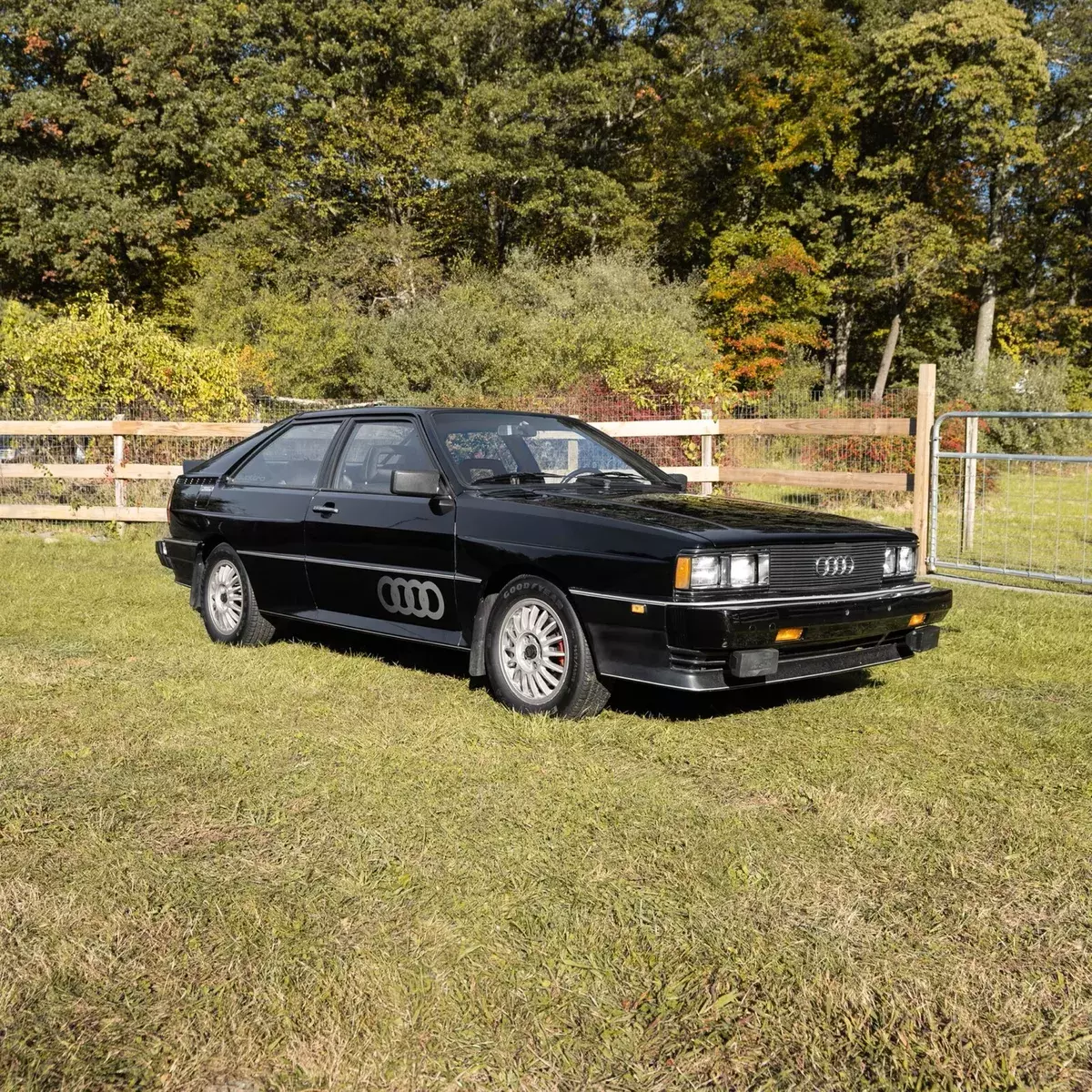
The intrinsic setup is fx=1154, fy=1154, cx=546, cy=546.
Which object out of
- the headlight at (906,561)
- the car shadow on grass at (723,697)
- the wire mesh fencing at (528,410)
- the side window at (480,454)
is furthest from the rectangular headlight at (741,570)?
the wire mesh fencing at (528,410)

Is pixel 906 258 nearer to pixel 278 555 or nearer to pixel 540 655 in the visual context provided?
pixel 278 555

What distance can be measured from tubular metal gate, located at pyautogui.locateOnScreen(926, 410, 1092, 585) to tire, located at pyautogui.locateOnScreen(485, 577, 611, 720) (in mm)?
4991

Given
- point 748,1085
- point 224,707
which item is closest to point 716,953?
point 748,1085

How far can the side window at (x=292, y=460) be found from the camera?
6.96 metres

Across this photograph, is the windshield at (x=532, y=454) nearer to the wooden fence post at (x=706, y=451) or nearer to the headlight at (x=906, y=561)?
the headlight at (x=906, y=561)

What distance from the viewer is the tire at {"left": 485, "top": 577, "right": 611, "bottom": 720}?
17.2 feet

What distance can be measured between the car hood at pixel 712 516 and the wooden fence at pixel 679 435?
4.26m

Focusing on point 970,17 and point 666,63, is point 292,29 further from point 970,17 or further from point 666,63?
point 970,17

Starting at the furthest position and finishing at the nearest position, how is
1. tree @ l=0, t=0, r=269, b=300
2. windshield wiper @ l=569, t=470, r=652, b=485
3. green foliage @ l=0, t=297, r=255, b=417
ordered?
tree @ l=0, t=0, r=269, b=300 → green foliage @ l=0, t=297, r=255, b=417 → windshield wiper @ l=569, t=470, r=652, b=485

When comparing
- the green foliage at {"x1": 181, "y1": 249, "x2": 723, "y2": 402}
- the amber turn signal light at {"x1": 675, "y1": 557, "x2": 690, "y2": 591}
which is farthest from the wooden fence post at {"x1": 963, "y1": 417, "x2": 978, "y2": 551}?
the green foliage at {"x1": 181, "y1": 249, "x2": 723, "y2": 402}

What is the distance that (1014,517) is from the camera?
11.9 meters

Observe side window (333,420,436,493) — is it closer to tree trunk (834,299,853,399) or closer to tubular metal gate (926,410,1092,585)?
tubular metal gate (926,410,1092,585)

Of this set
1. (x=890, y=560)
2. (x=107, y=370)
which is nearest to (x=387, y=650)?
(x=890, y=560)

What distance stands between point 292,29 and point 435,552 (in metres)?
36.4
